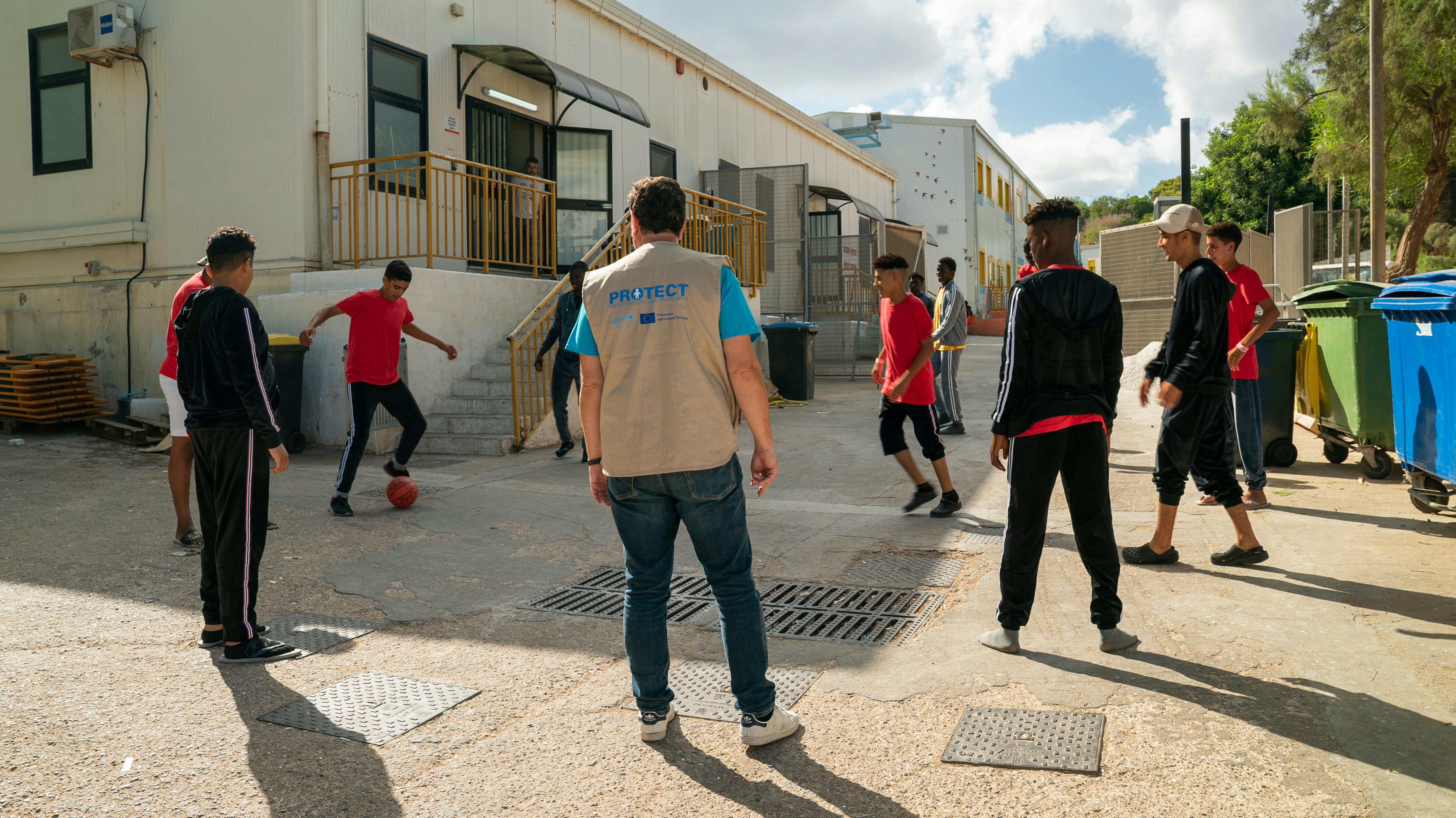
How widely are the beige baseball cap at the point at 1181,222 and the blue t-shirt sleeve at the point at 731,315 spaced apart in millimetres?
2711

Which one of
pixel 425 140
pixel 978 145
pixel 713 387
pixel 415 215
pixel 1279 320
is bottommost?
pixel 713 387

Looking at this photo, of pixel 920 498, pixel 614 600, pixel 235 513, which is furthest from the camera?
pixel 920 498

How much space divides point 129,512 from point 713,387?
566 centimetres

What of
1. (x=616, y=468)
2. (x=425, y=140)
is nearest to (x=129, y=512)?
(x=616, y=468)

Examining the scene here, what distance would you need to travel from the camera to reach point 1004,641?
3863 mm

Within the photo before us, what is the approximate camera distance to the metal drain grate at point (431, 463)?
8.95 m

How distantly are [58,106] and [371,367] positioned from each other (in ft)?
29.4

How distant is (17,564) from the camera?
5324 mm

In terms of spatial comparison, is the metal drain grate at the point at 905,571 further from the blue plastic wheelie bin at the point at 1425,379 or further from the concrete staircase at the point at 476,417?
the concrete staircase at the point at 476,417

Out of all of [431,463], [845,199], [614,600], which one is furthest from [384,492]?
[845,199]

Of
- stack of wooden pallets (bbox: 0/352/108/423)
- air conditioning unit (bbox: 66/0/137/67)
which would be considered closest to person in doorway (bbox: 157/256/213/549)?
stack of wooden pallets (bbox: 0/352/108/423)

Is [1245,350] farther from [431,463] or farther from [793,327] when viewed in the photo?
[793,327]

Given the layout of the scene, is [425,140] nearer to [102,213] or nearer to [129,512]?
[102,213]

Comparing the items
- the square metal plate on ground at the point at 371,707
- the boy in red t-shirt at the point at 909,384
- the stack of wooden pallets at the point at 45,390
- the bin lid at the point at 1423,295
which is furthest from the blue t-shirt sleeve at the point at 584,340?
the stack of wooden pallets at the point at 45,390
